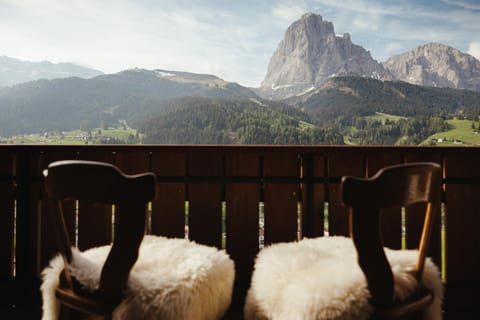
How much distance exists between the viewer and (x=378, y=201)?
932mm

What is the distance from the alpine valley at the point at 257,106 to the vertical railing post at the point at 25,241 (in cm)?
1449

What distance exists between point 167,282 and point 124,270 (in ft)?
0.50

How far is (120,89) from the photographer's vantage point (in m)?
33.6

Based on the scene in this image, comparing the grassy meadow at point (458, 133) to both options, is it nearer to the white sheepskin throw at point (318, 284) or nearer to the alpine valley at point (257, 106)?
the alpine valley at point (257, 106)

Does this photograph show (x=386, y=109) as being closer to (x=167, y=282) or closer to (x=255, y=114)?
(x=255, y=114)

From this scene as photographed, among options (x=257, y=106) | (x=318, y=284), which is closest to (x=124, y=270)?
(x=318, y=284)

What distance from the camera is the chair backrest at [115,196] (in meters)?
0.95

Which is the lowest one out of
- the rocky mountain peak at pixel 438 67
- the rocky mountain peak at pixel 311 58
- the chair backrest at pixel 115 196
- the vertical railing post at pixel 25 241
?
the vertical railing post at pixel 25 241

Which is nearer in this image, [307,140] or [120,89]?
[307,140]

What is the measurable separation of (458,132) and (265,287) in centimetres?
1515

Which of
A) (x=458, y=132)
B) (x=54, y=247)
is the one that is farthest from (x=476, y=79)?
(x=54, y=247)

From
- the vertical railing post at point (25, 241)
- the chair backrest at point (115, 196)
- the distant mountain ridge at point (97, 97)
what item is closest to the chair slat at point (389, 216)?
the chair backrest at point (115, 196)

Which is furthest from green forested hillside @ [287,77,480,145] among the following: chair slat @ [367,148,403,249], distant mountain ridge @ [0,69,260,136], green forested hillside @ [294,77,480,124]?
chair slat @ [367,148,403,249]

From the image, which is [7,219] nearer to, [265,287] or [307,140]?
[265,287]
